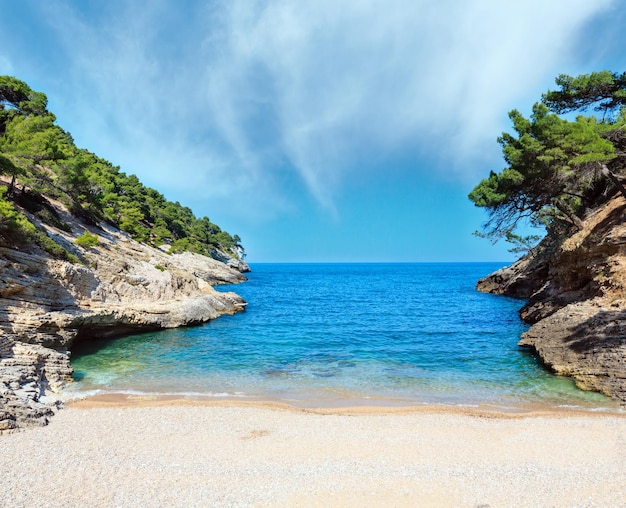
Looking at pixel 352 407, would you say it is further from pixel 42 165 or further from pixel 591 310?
pixel 42 165

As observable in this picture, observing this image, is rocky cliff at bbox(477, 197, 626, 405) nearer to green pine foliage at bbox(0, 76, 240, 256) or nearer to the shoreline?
the shoreline

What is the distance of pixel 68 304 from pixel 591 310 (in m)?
27.7

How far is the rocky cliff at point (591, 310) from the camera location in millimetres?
14008

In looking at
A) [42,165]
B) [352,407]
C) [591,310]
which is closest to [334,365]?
[352,407]

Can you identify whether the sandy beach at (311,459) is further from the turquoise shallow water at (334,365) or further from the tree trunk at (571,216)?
the tree trunk at (571,216)

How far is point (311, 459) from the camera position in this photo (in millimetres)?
8359

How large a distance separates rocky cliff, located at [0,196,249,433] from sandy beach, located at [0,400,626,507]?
7.62ft

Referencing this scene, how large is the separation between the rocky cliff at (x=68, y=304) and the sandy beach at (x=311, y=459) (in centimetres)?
232

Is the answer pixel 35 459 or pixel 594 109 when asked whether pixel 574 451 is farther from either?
pixel 594 109

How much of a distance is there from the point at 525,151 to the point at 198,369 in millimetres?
20902

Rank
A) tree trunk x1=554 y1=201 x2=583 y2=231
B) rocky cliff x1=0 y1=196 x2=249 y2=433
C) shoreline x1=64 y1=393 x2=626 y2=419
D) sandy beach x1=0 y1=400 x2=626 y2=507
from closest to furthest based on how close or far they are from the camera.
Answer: sandy beach x1=0 y1=400 x2=626 y2=507 → shoreline x1=64 y1=393 x2=626 y2=419 → rocky cliff x1=0 y1=196 x2=249 y2=433 → tree trunk x1=554 y1=201 x2=583 y2=231

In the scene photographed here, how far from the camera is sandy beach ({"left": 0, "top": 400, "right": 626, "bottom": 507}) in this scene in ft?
22.3

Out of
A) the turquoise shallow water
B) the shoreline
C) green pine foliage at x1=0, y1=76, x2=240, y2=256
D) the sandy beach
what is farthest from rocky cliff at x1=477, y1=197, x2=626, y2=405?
green pine foliage at x1=0, y1=76, x2=240, y2=256

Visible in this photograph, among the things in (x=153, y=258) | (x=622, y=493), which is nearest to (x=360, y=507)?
(x=622, y=493)
